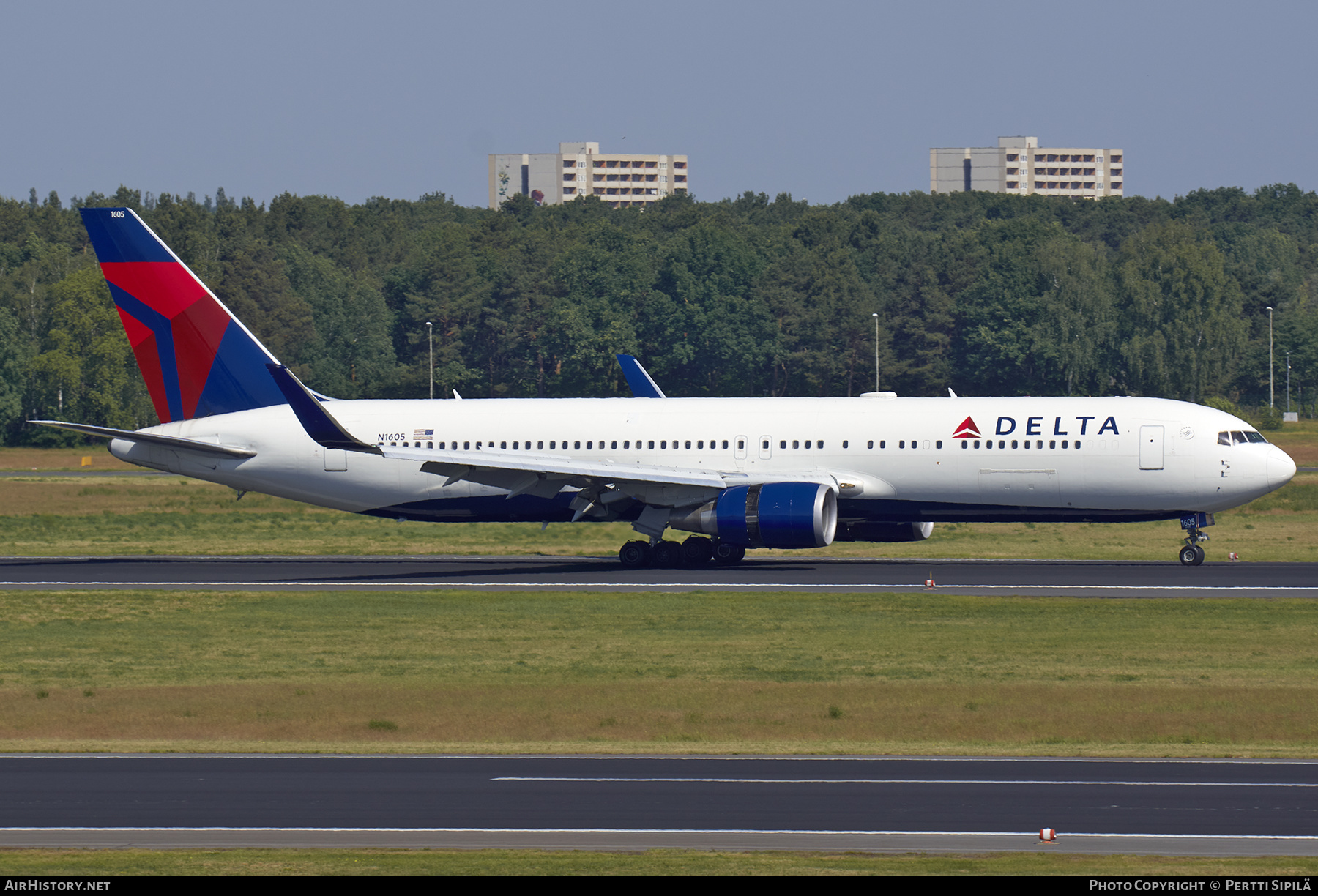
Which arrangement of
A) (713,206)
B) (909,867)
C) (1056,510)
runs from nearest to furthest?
(909,867) < (1056,510) < (713,206)

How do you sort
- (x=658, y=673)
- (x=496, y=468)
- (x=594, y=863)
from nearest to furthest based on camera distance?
1. (x=594, y=863)
2. (x=658, y=673)
3. (x=496, y=468)

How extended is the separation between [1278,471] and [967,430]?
7.74m

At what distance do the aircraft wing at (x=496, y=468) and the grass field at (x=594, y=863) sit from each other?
25114mm

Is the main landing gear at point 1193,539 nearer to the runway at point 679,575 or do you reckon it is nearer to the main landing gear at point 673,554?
the runway at point 679,575

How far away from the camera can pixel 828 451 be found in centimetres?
4119

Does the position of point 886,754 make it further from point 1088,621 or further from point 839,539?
point 839,539

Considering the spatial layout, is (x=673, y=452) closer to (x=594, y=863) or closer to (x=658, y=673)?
(x=658, y=673)

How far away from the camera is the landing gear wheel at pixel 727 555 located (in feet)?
140

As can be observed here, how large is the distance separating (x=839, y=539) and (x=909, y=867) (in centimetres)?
2989

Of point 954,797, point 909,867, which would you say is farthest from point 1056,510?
point 909,867

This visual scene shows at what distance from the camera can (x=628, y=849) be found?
14320 millimetres

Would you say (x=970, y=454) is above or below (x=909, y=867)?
above

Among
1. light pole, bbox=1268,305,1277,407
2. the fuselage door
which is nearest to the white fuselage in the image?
the fuselage door

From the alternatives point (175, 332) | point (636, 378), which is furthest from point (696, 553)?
point (175, 332)
